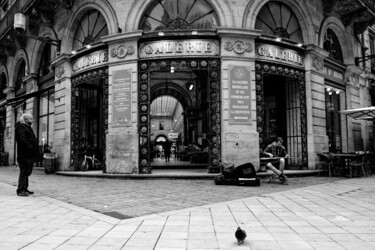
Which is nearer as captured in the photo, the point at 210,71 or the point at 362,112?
the point at 210,71

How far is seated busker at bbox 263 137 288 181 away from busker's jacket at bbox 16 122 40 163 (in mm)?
6607

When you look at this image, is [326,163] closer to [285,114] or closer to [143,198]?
[285,114]

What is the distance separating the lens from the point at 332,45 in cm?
1661

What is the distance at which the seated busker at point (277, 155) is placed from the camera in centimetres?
988

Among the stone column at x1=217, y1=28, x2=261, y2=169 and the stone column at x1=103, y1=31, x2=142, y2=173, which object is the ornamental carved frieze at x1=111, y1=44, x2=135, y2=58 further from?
the stone column at x1=217, y1=28, x2=261, y2=169

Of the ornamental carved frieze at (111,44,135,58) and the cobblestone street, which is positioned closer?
the cobblestone street

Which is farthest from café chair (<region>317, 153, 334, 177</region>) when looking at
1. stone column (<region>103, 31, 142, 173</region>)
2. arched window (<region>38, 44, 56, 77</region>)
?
arched window (<region>38, 44, 56, 77</region>)

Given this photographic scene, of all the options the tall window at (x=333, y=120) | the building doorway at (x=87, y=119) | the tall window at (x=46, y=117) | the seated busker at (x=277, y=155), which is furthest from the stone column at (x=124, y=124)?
the tall window at (x=333, y=120)

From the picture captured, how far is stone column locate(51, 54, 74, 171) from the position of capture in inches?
559

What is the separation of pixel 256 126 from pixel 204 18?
4.56m

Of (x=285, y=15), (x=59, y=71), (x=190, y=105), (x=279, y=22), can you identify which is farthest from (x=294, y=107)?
(x=190, y=105)

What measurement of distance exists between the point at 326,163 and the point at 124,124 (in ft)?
25.9

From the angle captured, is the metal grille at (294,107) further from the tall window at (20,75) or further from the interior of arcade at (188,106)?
the tall window at (20,75)

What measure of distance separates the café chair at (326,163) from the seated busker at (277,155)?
2.31 m
